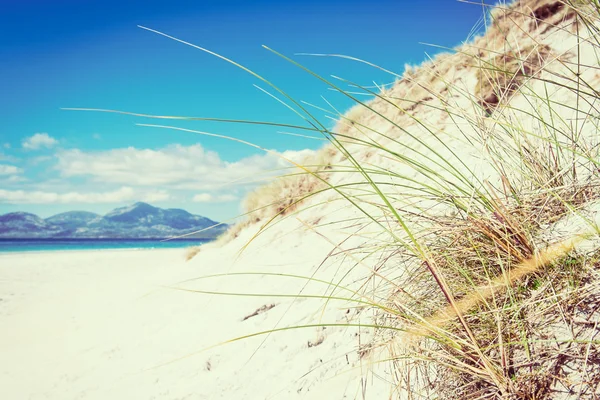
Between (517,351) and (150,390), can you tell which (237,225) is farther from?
(517,351)

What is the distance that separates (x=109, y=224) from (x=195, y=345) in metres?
128

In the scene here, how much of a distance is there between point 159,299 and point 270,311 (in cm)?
266

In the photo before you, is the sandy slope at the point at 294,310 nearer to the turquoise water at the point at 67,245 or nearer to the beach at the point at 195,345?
the beach at the point at 195,345

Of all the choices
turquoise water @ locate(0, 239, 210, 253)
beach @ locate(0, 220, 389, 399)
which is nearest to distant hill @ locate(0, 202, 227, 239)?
turquoise water @ locate(0, 239, 210, 253)

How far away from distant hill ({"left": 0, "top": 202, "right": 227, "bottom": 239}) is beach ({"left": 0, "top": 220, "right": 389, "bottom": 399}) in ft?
216

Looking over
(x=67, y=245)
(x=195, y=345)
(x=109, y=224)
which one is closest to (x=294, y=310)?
(x=195, y=345)

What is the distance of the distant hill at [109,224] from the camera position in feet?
274

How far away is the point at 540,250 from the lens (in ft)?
3.74

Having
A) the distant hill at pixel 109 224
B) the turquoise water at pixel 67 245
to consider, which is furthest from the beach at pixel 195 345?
the distant hill at pixel 109 224

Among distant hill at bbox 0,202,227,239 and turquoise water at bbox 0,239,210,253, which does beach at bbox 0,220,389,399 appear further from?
distant hill at bbox 0,202,227,239

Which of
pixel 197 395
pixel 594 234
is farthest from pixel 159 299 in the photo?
pixel 594 234

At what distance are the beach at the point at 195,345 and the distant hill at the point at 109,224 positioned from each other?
65946mm

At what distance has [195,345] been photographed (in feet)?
10.7

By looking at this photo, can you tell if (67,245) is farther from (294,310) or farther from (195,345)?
(294,310)
